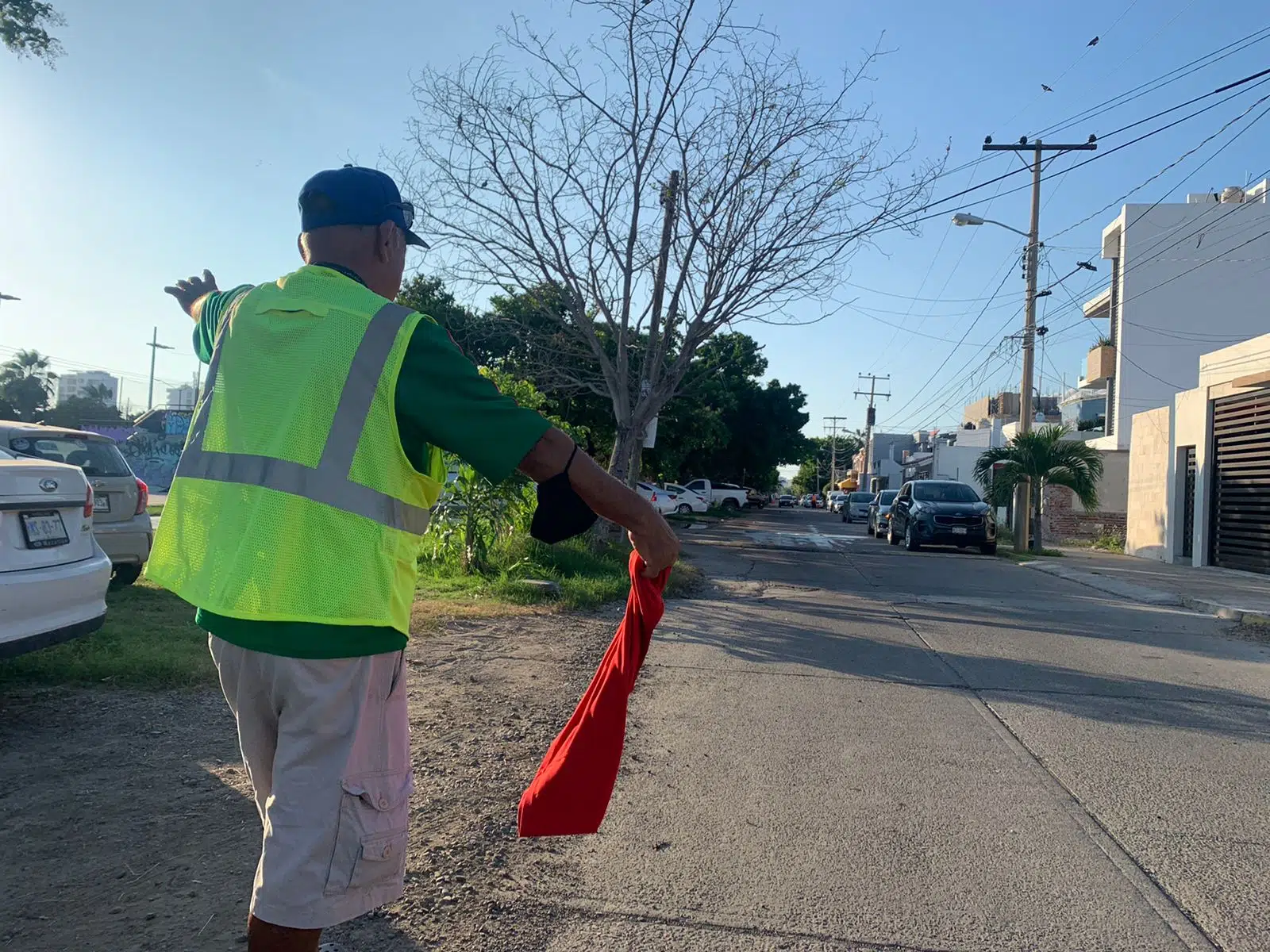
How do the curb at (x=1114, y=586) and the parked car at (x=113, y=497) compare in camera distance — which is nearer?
the parked car at (x=113, y=497)

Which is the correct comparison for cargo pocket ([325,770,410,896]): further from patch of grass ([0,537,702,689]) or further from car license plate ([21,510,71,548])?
patch of grass ([0,537,702,689])

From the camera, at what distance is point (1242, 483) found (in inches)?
685

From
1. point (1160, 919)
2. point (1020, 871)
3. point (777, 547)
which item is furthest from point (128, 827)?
point (777, 547)

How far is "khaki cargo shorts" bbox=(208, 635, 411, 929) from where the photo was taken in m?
1.93

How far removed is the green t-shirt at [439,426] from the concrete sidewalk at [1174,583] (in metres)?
11.1

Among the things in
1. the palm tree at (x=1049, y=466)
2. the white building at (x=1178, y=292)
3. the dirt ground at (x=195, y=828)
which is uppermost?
the white building at (x=1178, y=292)

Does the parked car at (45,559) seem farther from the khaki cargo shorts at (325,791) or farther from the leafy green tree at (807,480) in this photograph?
the leafy green tree at (807,480)

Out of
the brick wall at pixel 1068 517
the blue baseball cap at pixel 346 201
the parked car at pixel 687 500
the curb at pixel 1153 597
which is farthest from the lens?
the parked car at pixel 687 500

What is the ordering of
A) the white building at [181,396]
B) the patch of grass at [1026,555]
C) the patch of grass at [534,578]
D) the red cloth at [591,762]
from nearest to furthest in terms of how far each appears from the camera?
the red cloth at [591,762] < the patch of grass at [534,578] < the patch of grass at [1026,555] < the white building at [181,396]

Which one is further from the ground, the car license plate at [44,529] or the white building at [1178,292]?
the white building at [1178,292]

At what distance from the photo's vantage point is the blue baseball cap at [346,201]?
2.25 m

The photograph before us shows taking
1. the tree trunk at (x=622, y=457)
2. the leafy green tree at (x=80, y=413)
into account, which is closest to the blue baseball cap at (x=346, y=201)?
the tree trunk at (x=622, y=457)

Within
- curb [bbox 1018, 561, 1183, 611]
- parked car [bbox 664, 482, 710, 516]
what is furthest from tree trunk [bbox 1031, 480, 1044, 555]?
parked car [bbox 664, 482, 710, 516]

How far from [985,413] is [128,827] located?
70.7 meters
